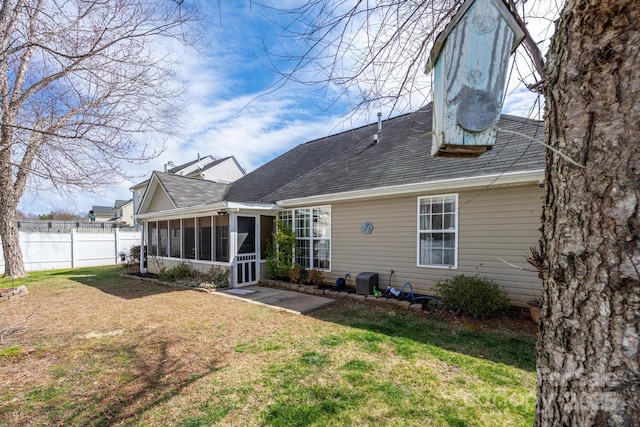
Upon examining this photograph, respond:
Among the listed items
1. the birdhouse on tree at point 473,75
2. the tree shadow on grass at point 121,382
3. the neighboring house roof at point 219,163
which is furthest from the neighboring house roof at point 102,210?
the birdhouse on tree at point 473,75

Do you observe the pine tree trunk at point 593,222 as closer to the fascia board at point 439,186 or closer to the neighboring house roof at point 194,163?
the fascia board at point 439,186

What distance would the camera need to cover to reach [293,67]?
2.89 metres

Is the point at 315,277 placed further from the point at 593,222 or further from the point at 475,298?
the point at 593,222

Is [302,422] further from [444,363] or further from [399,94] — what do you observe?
[399,94]

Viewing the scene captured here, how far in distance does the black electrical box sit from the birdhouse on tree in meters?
5.99

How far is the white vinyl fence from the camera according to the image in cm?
1346

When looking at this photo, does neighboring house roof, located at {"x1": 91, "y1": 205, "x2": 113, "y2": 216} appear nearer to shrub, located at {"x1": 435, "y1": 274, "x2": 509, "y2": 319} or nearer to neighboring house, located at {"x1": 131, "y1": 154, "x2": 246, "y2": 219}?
neighboring house, located at {"x1": 131, "y1": 154, "x2": 246, "y2": 219}

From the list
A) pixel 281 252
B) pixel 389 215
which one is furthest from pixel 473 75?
pixel 281 252

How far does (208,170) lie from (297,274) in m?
19.6

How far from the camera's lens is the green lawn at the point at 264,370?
280cm

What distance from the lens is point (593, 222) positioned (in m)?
1.11

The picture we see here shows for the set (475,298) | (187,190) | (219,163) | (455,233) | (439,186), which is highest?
(219,163)

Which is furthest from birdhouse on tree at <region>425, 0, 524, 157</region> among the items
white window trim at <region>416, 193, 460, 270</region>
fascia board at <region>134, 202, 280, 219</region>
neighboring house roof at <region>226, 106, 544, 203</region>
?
fascia board at <region>134, 202, 280, 219</region>

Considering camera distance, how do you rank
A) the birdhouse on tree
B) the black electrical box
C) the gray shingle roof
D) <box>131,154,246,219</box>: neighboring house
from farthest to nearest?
<box>131,154,246,219</box>: neighboring house
the gray shingle roof
the black electrical box
the birdhouse on tree
